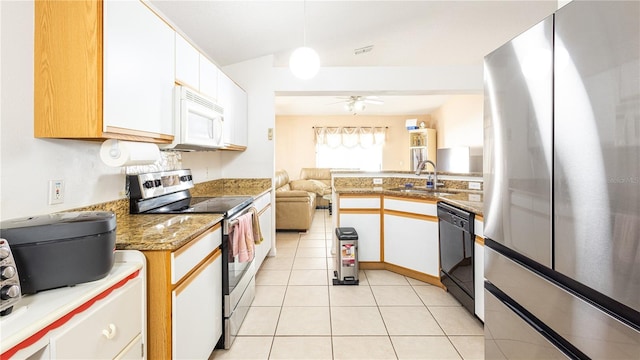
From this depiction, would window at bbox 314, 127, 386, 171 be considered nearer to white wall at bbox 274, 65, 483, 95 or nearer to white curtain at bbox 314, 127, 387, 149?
white curtain at bbox 314, 127, 387, 149

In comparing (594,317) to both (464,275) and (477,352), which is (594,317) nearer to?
(477,352)

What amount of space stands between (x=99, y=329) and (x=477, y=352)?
2.05 meters

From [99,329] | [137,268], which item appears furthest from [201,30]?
[99,329]

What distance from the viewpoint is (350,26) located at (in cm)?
313

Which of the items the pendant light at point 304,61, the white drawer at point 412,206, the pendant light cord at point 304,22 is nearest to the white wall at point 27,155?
the pendant light at point 304,61

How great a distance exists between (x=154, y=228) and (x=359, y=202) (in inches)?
86.0

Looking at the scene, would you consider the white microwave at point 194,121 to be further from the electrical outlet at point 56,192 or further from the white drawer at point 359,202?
the white drawer at point 359,202

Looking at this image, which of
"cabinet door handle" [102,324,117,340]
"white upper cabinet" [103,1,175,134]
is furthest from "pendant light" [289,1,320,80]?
"cabinet door handle" [102,324,117,340]

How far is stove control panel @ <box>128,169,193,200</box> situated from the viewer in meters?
1.92

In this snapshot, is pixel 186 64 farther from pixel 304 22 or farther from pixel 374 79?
pixel 374 79

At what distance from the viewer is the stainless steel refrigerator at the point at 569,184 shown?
0.73 m

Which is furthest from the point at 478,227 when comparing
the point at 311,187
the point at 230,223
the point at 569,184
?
the point at 311,187

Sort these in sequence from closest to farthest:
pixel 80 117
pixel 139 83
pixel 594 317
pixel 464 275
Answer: pixel 594 317 → pixel 80 117 → pixel 139 83 → pixel 464 275

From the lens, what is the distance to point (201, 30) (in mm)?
2760
